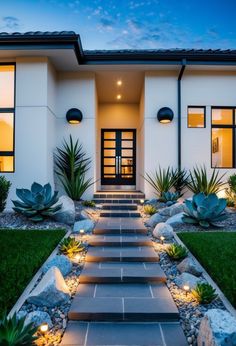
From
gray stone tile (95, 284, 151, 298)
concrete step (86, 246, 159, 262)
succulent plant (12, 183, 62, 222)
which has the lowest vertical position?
gray stone tile (95, 284, 151, 298)

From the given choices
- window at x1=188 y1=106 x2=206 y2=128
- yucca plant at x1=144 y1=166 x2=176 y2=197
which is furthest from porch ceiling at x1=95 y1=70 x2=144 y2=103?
yucca plant at x1=144 y1=166 x2=176 y2=197

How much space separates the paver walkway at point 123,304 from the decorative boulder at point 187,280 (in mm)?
176

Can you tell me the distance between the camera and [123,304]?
272cm

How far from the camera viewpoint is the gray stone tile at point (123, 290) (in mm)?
2934

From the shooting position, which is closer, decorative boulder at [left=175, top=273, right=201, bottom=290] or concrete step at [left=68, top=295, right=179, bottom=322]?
concrete step at [left=68, top=295, right=179, bottom=322]

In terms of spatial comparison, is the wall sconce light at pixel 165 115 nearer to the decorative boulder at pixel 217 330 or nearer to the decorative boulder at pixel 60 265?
the decorative boulder at pixel 60 265

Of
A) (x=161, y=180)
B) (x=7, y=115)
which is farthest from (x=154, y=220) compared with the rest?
(x=7, y=115)

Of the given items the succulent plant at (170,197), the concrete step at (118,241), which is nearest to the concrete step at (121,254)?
the concrete step at (118,241)

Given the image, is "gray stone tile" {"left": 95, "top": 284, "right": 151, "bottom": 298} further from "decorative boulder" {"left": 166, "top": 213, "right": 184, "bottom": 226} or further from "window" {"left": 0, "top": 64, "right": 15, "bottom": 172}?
"window" {"left": 0, "top": 64, "right": 15, "bottom": 172}

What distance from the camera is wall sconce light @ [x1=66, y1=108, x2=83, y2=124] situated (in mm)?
7441

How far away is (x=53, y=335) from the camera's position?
230cm

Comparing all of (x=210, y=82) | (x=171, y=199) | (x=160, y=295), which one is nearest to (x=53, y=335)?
(x=160, y=295)

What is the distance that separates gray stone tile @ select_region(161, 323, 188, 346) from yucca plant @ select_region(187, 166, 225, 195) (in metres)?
4.94

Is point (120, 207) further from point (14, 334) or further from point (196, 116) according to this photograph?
point (14, 334)
